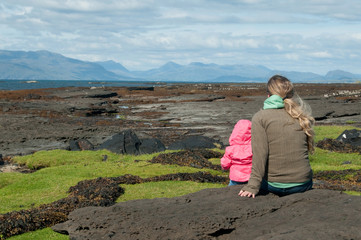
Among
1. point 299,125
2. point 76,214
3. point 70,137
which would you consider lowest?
point 70,137

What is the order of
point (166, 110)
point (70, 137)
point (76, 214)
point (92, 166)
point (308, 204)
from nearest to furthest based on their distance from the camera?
1. point (308, 204)
2. point (76, 214)
3. point (92, 166)
4. point (70, 137)
5. point (166, 110)

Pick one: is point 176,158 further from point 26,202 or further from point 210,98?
point 210,98

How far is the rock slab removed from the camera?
7.53 m

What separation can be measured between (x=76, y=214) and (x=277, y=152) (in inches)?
193

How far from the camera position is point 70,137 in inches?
1630

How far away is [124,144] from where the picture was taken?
102 ft

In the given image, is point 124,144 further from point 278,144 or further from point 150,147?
point 278,144

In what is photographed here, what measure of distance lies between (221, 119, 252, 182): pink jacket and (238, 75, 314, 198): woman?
1195mm

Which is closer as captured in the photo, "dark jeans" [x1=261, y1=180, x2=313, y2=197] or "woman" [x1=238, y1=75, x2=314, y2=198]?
"woman" [x1=238, y1=75, x2=314, y2=198]

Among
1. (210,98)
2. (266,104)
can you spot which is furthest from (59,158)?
(210,98)

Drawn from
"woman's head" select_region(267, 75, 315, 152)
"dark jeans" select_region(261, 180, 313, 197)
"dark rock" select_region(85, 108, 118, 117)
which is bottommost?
"dark rock" select_region(85, 108, 118, 117)

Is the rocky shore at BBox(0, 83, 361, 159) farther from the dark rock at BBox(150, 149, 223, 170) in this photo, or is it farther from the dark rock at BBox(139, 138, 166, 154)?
the dark rock at BBox(150, 149, 223, 170)

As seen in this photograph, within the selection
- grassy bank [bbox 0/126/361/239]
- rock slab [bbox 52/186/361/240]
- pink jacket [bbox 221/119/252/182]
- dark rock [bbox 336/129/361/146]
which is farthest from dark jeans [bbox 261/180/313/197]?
dark rock [bbox 336/129/361/146]

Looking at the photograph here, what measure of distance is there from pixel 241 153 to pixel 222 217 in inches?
87.4
